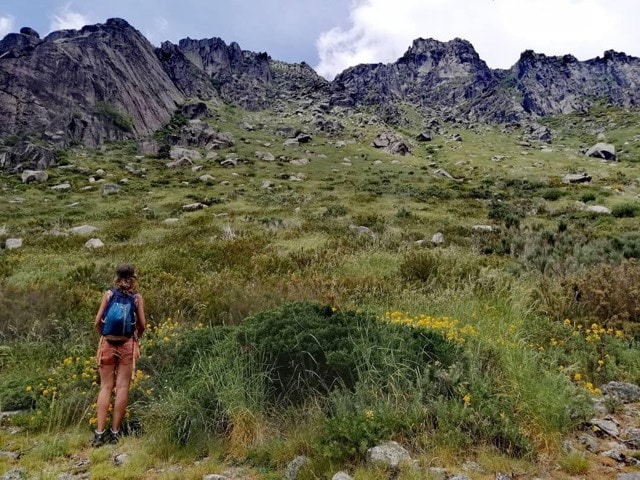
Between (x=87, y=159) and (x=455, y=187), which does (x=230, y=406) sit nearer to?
(x=455, y=187)

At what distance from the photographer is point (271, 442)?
4305 millimetres

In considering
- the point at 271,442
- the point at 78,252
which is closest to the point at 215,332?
the point at 271,442

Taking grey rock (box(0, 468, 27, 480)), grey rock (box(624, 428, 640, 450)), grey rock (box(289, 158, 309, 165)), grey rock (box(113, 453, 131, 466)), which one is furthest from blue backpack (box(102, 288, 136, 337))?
grey rock (box(289, 158, 309, 165))

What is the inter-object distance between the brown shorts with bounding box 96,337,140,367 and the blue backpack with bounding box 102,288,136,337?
0.14m

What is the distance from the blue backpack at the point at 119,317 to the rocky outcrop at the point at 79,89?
191ft

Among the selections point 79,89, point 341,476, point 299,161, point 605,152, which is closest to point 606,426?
point 341,476

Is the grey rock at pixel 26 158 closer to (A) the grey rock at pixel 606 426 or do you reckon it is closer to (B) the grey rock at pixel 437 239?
(B) the grey rock at pixel 437 239

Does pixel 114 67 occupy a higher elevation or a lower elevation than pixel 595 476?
higher

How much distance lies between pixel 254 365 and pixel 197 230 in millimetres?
14278

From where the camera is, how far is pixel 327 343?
5305 millimetres

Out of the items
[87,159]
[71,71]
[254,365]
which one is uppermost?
[71,71]

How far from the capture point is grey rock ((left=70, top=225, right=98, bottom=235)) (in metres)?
19.4

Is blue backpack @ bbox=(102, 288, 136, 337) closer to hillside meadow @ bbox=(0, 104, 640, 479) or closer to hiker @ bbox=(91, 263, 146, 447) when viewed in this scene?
hiker @ bbox=(91, 263, 146, 447)

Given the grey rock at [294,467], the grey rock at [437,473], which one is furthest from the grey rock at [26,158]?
the grey rock at [437,473]
